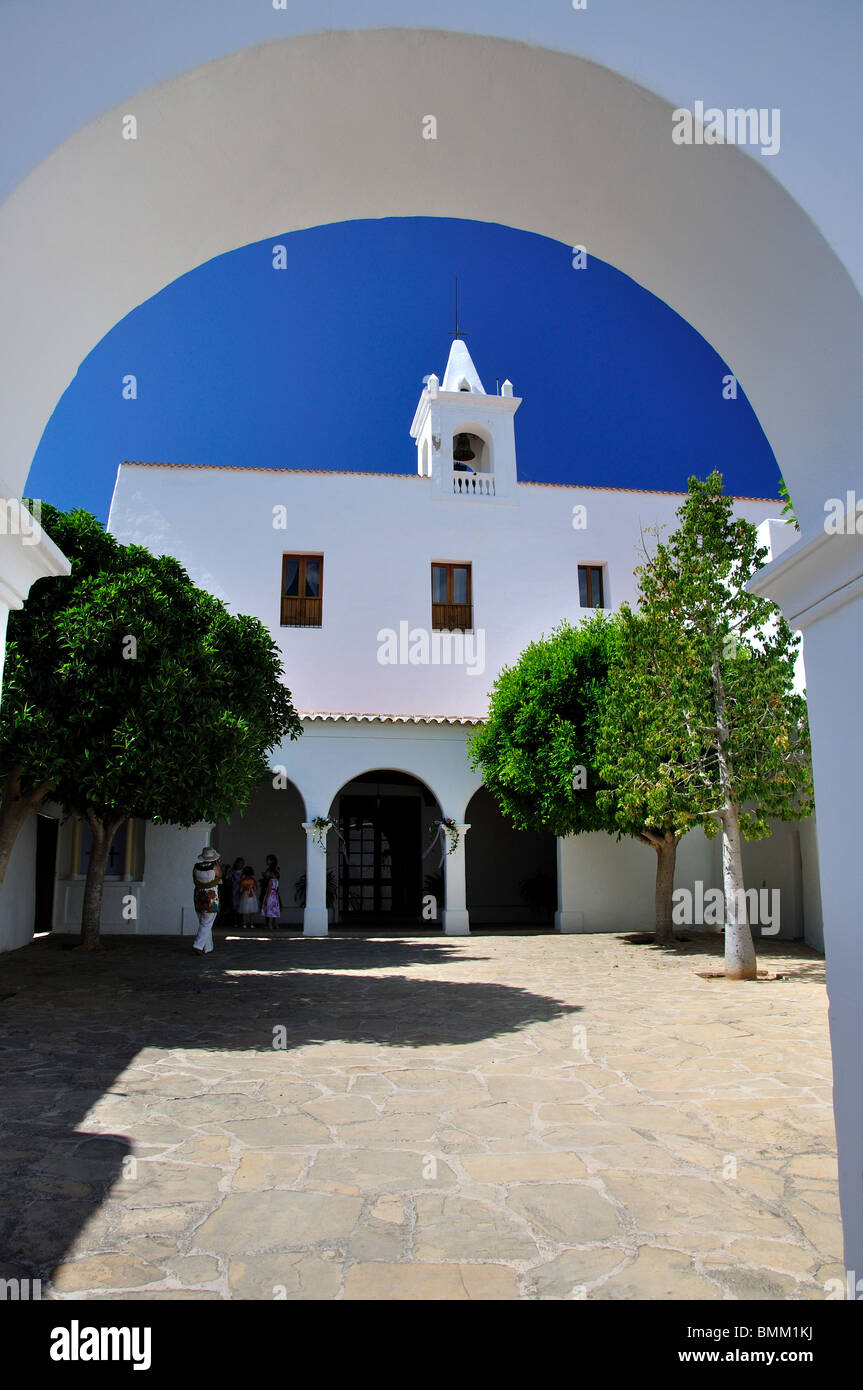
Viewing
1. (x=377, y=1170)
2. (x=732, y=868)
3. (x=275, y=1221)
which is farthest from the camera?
(x=732, y=868)

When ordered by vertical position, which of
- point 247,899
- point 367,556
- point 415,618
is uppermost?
point 367,556

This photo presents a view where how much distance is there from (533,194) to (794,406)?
1.16 meters

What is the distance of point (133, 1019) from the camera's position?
8.14 metres

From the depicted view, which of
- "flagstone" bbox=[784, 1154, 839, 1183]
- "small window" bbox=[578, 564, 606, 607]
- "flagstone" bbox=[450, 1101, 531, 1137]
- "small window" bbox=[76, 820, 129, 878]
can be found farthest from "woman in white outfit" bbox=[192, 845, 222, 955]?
"small window" bbox=[578, 564, 606, 607]

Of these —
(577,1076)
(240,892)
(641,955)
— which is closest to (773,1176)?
(577,1076)

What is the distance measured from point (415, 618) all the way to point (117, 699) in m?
11.0

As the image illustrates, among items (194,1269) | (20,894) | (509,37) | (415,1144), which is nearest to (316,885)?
(20,894)

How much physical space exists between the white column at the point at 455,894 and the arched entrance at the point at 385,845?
3.55 m

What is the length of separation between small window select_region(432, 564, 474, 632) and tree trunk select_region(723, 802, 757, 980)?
10.1 m

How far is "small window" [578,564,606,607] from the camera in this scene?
67.8 feet

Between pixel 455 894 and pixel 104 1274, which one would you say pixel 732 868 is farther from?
pixel 104 1274

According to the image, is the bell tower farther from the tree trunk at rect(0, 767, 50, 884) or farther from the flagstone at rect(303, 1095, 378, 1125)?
the flagstone at rect(303, 1095, 378, 1125)

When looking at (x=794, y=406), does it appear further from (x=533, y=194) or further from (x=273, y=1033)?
(x=273, y=1033)

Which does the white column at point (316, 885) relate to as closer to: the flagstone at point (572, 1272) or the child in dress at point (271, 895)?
the child in dress at point (271, 895)
